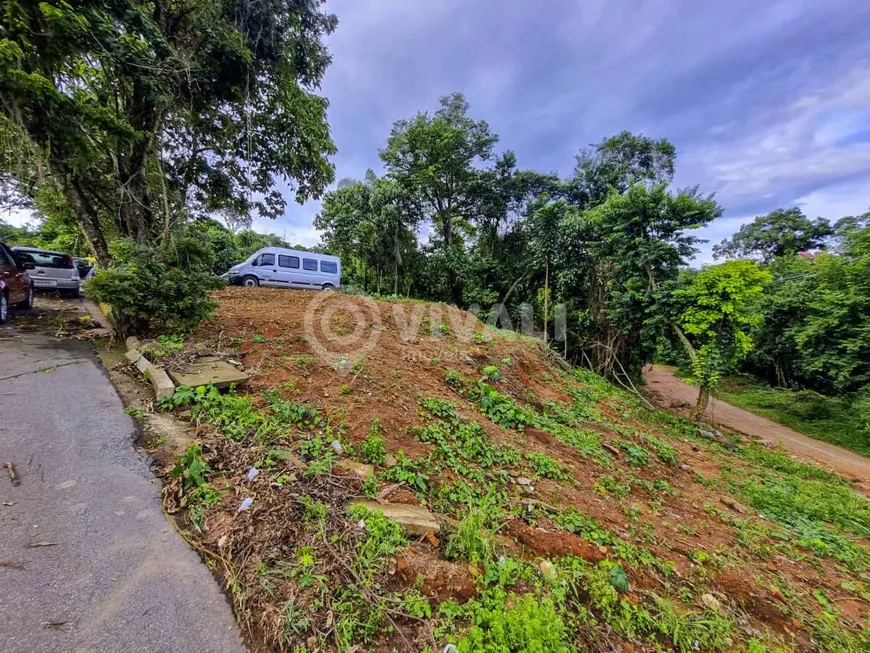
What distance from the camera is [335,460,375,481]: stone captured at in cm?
237

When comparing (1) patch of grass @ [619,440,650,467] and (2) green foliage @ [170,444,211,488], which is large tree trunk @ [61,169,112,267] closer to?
(2) green foliage @ [170,444,211,488]

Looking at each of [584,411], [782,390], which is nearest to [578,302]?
[584,411]

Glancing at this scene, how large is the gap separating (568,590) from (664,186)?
28.9 feet

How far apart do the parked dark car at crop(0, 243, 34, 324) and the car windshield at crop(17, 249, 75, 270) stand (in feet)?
8.50

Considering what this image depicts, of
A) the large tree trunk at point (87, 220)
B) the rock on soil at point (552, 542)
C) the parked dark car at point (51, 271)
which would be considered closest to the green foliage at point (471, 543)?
the rock on soil at point (552, 542)

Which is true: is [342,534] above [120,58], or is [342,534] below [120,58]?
below

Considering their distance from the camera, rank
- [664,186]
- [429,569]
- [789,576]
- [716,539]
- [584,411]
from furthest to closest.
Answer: [664,186]
[584,411]
[716,539]
[789,576]
[429,569]

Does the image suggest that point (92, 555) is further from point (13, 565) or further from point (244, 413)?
point (244, 413)

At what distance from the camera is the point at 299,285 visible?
1252 cm

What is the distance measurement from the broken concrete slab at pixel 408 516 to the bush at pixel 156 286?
4.02 metres

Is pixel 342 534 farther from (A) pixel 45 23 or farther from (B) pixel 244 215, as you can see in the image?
(B) pixel 244 215

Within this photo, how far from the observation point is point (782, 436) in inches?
340

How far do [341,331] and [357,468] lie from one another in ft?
11.4

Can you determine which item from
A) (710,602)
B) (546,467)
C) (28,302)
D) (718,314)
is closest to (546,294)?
(718,314)
